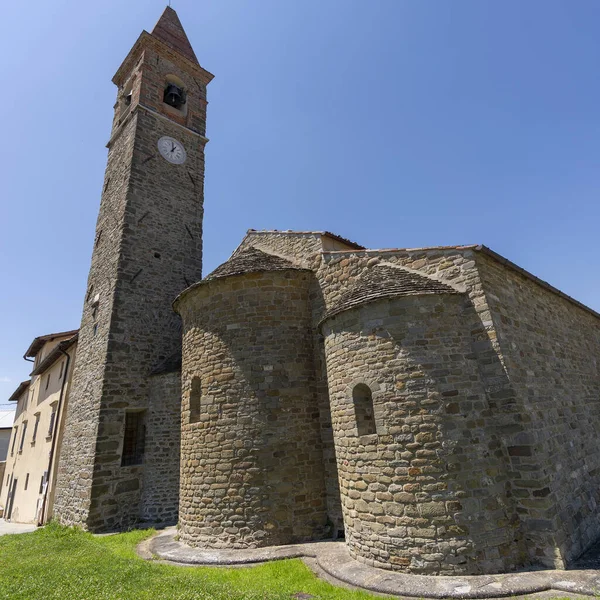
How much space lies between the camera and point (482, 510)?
5.70 metres

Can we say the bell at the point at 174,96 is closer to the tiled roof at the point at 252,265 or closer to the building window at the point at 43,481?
the tiled roof at the point at 252,265

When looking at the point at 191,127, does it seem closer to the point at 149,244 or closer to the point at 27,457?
the point at 149,244

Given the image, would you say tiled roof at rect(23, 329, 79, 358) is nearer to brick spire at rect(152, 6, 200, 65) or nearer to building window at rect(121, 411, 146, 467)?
building window at rect(121, 411, 146, 467)

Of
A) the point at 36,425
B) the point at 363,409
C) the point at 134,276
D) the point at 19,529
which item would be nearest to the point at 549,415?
the point at 363,409

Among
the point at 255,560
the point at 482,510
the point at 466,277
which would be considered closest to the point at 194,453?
the point at 255,560

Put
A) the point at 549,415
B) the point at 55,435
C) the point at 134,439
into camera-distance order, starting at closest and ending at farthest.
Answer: the point at 549,415 < the point at 134,439 < the point at 55,435

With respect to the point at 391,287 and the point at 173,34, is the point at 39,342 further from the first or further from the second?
the point at 391,287

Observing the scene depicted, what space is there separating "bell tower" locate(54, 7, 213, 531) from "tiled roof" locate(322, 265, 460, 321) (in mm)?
6950

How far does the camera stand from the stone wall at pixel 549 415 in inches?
226

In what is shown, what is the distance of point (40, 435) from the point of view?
16.2 meters

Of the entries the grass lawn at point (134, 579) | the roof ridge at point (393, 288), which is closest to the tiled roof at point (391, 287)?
the roof ridge at point (393, 288)

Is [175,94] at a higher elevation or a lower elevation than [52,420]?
higher

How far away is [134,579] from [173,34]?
21333 mm

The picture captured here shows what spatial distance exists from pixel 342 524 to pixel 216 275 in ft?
19.5
